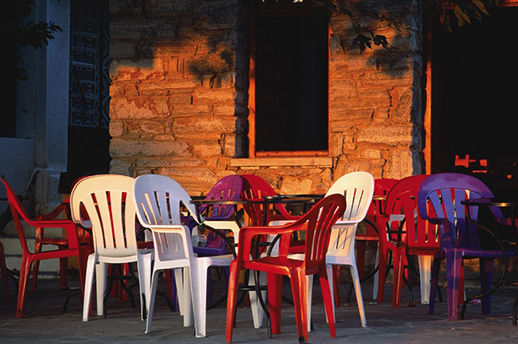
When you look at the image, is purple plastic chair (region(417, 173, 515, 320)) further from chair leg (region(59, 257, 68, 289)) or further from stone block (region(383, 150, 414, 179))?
chair leg (region(59, 257, 68, 289))

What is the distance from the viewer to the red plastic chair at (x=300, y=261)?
491 centimetres

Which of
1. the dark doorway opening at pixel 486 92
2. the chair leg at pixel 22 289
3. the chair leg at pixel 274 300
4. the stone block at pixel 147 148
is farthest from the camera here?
the dark doorway opening at pixel 486 92

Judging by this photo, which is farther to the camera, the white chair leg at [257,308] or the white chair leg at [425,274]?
the white chair leg at [425,274]

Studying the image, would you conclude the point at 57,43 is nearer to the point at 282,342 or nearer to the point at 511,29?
the point at 511,29

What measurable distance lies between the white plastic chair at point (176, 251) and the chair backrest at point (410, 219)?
169 cm

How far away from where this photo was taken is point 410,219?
22.1ft

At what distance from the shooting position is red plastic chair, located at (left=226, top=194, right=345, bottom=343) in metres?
4.91

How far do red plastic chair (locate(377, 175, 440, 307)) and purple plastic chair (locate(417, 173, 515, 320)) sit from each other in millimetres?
226

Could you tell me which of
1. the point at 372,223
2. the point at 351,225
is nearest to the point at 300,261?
the point at 351,225

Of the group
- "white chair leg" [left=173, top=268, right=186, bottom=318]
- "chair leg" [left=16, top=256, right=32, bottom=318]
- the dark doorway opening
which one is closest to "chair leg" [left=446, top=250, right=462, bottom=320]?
"white chair leg" [left=173, top=268, right=186, bottom=318]

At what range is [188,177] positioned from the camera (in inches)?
365

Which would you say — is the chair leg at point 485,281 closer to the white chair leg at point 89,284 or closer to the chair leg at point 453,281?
the chair leg at point 453,281

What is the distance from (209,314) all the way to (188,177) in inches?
121

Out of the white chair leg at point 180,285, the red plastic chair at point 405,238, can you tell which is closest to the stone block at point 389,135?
the red plastic chair at point 405,238
